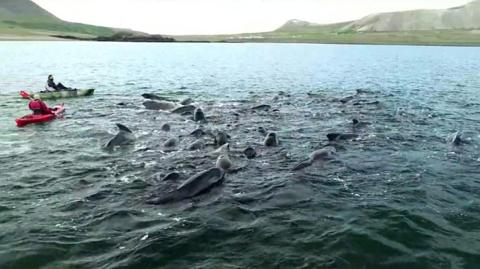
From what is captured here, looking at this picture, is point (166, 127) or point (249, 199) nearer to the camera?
point (249, 199)

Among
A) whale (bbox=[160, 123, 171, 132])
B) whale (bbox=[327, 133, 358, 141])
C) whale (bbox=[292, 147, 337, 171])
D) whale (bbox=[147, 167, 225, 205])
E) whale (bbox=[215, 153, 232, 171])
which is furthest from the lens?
whale (bbox=[160, 123, 171, 132])

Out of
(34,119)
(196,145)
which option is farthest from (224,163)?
(34,119)

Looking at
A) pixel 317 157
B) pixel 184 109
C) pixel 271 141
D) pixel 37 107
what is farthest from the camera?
pixel 184 109

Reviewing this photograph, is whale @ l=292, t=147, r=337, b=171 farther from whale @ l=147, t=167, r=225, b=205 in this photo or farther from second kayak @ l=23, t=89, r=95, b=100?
second kayak @ l=23, t=89, r=95, b=100

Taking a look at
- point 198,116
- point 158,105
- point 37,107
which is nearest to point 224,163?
point 198,116

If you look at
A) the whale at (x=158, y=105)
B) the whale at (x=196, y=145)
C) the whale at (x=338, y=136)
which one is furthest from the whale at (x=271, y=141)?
the whale at (x=158, y=105)

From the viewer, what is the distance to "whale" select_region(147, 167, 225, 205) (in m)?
16.9

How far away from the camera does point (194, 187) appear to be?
17.7m

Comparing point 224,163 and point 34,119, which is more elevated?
point 224,163

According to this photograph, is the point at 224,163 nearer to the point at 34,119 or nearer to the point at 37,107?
the point at 34,119

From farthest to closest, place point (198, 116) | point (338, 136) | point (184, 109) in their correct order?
point (184, 109), point (198, 116), point (338, 136)

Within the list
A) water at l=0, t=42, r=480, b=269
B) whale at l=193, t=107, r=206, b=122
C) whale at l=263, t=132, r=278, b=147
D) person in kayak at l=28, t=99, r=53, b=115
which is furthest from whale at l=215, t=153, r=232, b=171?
person in kayak at l=28, t=99, r=53, b=115

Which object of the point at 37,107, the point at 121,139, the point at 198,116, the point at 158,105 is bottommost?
the point at 158,105

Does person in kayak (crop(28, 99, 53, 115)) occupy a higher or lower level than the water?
higher
